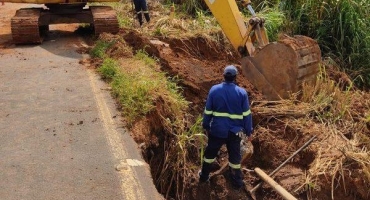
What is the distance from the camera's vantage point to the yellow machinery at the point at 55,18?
35.0 feet

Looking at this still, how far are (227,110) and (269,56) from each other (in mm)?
2080

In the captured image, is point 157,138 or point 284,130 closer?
point 157,138

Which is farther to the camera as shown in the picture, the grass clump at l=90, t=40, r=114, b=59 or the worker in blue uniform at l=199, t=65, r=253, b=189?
the grass clump at l=90, t=40, r=114, b=59

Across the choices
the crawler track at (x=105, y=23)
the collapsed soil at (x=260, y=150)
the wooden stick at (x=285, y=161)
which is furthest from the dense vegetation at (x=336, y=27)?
the wooden stick at (x=285, y=161)

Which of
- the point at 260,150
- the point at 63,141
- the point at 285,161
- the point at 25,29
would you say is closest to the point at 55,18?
the point at 25,29

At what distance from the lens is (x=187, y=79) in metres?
8.80

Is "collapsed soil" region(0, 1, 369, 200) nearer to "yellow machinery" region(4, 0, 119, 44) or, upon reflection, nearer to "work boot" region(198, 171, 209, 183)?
"work boot" region(198, 171, 209, 183)

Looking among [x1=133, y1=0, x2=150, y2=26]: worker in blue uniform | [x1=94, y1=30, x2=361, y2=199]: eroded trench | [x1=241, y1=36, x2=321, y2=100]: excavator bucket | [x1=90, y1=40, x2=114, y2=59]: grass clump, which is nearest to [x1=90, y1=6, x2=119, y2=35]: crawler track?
[x1=90, y1=40, x2=114, y2=59]: grass clump

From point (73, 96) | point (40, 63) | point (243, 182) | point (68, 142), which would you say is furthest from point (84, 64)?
point (243, 182)

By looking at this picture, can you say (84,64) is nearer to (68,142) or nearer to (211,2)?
(211,2)

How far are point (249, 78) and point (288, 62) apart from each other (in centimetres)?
82

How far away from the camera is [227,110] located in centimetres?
620

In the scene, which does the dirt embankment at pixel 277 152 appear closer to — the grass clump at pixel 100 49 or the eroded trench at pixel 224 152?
the eroded trench at pixel 224 152

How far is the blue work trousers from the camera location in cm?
636
